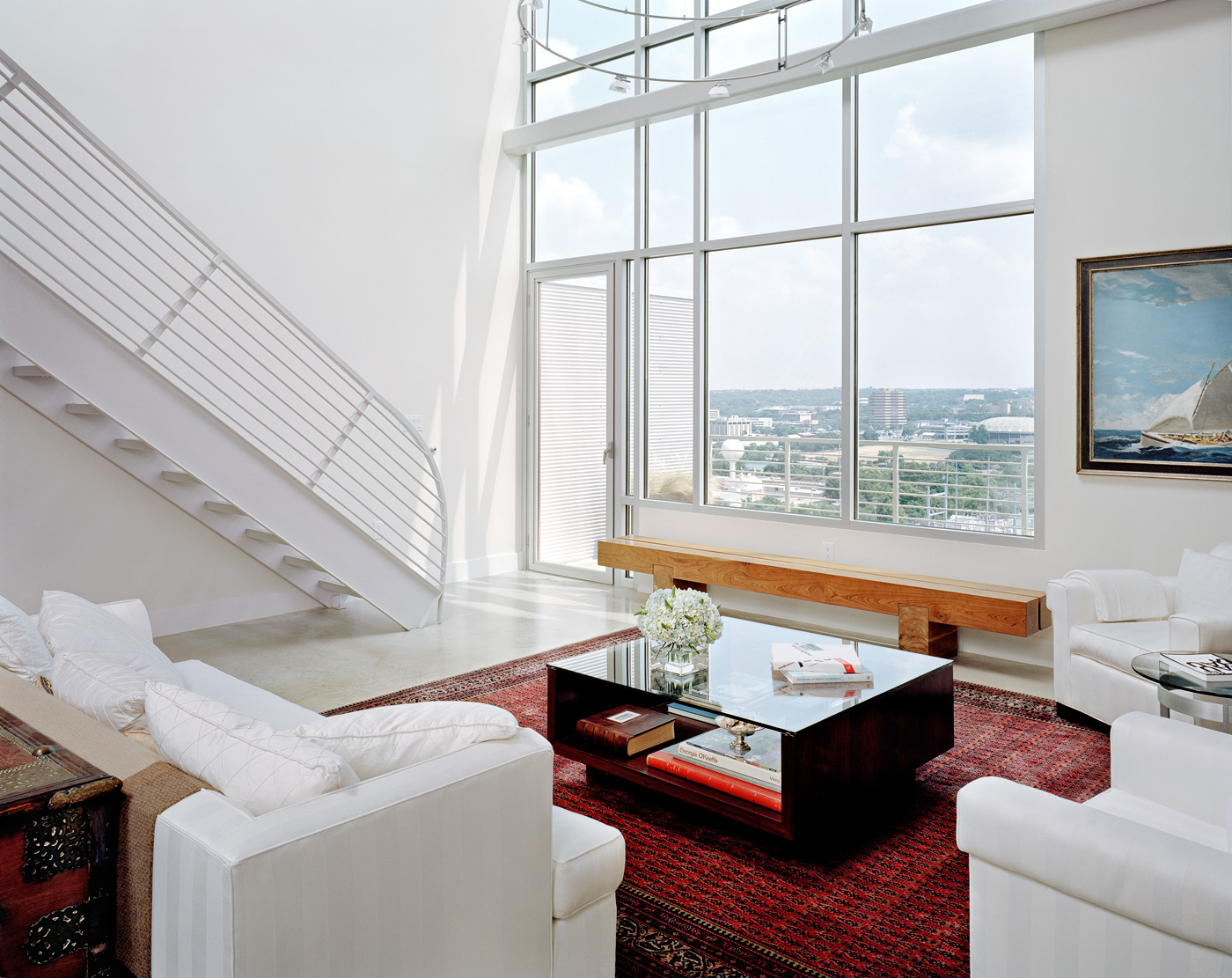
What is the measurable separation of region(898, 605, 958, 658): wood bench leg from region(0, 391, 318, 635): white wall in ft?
13.1

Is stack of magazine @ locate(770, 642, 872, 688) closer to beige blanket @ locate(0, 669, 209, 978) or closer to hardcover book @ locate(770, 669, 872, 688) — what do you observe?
hardcover book @ locate(770, 669, 872, 688)

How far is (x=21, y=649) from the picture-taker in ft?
8.57

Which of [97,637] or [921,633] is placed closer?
[97,637]

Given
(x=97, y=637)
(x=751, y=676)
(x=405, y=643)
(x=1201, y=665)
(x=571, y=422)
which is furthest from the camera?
(x=571, y=422)

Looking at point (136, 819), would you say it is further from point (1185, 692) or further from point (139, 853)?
point (1185, 692)

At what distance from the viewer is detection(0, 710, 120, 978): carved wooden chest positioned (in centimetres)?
157

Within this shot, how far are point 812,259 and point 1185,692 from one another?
139 inches

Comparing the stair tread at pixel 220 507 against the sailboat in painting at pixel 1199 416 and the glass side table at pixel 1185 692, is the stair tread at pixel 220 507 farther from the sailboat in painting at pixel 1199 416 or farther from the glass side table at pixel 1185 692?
the sailboat in painting at pixel 1199 416

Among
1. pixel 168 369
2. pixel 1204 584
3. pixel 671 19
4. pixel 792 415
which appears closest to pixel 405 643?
pixel 168 369

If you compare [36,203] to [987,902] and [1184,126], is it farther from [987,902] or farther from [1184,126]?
[1184,126]

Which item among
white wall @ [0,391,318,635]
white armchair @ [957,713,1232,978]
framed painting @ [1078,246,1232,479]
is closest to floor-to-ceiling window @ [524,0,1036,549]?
framed painting @ [1078,246,1232,479]

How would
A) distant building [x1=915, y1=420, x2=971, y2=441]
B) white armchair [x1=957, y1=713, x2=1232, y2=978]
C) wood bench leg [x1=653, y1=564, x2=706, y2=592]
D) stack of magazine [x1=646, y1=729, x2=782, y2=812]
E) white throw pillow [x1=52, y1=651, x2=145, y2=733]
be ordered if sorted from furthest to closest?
wood bench leg [x1=653, y1=564, x2=706, y2=592] < distant building [x1=915, y1=420, x2=971, y2=441] < stack of magazine [x1=646, y1=729, x2=782, y2=812] < white throw pillow [x1=52, y1=651, x2=145, y2=733] < white armchair [x1=957, y1=713, x2=1232, y2=978]

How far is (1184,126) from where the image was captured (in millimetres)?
4273

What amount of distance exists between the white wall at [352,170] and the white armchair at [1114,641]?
447 centimetres
